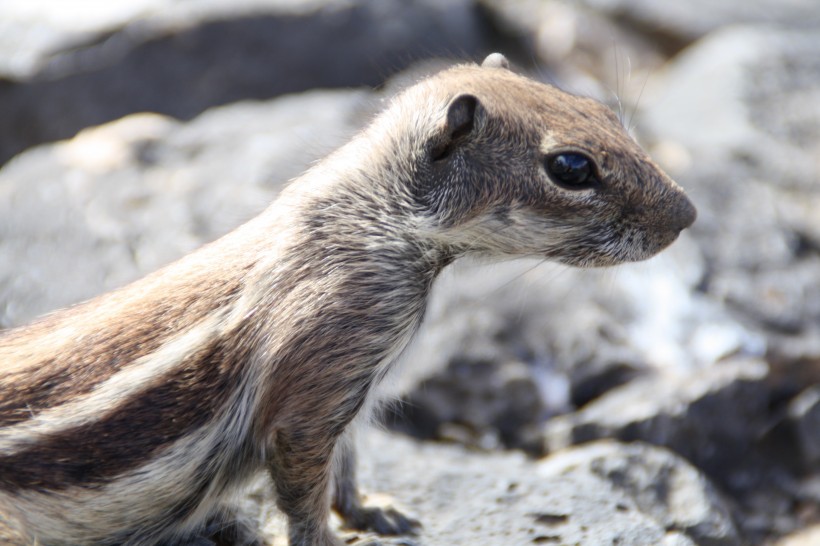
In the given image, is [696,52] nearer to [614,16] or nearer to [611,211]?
[614,16]

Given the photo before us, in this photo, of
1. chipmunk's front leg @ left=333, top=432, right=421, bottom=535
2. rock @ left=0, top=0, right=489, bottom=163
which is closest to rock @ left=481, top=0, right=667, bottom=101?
rock @ left=0, top=0, right=489, bottom=163

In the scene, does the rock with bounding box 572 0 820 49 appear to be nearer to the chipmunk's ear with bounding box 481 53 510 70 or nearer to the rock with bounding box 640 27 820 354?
the rock with bounding box 640 27 820 354

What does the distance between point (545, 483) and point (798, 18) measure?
8146 mm

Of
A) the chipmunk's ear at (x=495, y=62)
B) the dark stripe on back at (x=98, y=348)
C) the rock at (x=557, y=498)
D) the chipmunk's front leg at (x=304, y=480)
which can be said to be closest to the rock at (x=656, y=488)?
the rock at (x=557, y=498)

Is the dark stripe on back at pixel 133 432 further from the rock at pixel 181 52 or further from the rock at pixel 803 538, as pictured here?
the rock at pixel 181 52

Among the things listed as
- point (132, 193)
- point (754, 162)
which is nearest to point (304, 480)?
point (132, 193)

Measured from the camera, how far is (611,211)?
4312 mm

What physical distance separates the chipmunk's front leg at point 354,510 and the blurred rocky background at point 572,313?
13cm

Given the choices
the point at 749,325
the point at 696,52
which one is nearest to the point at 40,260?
the point at 749,325

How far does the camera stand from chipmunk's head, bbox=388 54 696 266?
4.23 metres

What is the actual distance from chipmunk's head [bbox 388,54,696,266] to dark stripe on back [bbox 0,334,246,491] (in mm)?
1141

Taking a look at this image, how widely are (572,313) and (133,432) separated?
3479 mm

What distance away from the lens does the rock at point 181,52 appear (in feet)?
29.6

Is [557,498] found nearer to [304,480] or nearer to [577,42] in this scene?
[304,480]
